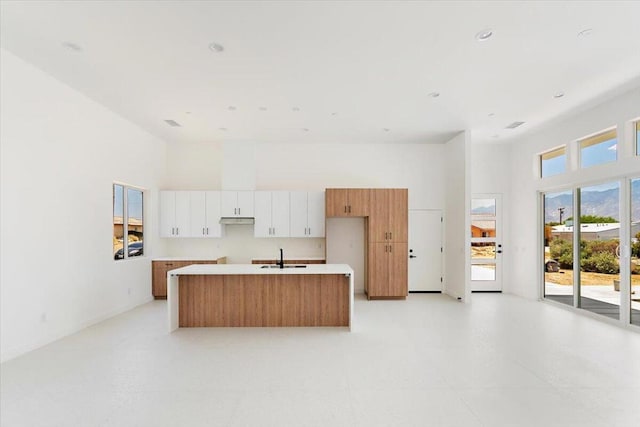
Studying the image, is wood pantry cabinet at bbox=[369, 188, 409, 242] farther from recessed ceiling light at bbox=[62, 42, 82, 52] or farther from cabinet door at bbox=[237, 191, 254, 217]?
recessed ceiling light at bbox=[62, 42, 82, 52]

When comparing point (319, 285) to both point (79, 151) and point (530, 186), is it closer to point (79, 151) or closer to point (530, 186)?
point (79, 151)

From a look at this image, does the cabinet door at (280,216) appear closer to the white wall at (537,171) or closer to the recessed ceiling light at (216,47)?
the recessed ceiling light at (216,47)

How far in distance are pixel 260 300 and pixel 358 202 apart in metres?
3.06

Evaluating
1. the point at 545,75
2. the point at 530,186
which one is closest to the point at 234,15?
the point at 545,75

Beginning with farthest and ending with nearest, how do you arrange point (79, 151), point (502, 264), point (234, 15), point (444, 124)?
point (502, 264) → point (444, 124) → point (79, 151) → point (234, 15)

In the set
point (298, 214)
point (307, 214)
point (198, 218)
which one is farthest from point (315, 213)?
point (198, 218)

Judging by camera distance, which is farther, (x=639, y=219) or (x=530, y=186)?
(x=530, y=186)

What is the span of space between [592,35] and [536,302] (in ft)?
17.3

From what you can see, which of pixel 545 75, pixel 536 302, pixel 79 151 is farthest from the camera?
pixel 536 302

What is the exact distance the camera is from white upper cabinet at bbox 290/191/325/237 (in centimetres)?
708

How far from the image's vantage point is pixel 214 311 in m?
4.93

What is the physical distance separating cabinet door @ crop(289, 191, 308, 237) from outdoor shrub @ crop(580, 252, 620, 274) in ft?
17.5

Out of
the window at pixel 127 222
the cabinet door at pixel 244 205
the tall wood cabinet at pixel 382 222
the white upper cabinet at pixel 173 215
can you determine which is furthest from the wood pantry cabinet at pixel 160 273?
the tall wood cabinet at pixel 382 222

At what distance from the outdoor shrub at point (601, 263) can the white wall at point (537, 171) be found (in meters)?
1.12
